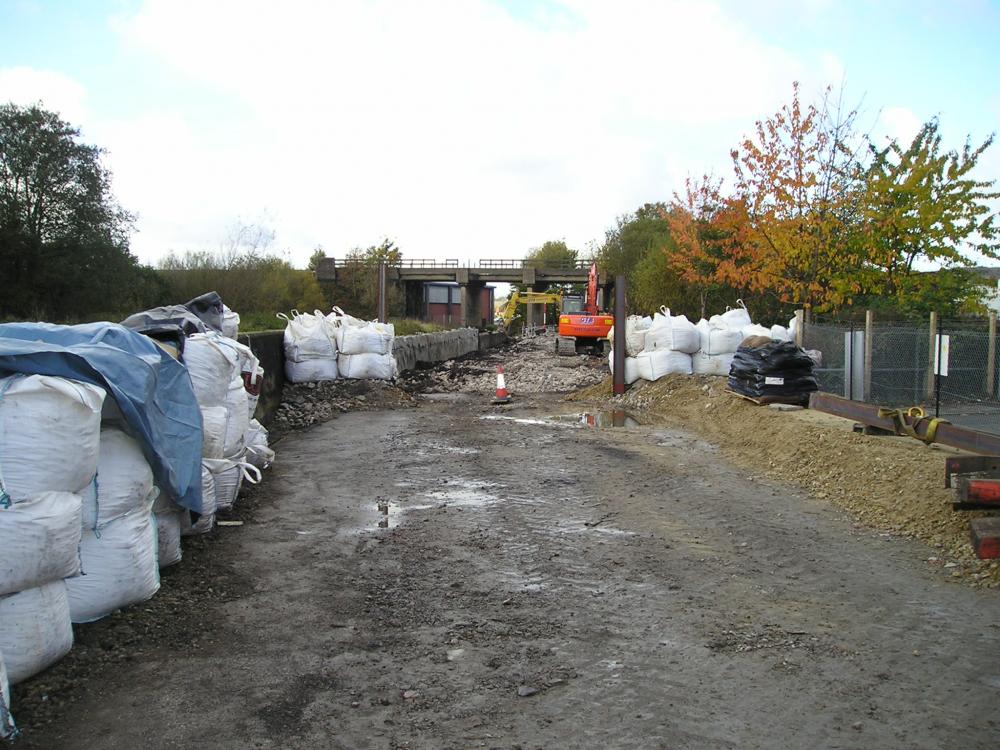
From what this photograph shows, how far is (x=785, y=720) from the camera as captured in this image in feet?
10.7

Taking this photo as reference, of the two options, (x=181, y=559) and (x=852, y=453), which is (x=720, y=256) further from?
(x=181, y=559)

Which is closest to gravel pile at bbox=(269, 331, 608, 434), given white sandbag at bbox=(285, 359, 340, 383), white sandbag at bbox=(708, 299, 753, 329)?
white sandbag at bbox=(285, 359, 340, 383)

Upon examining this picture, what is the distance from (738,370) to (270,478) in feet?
23.6

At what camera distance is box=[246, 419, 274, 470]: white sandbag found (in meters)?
8.28

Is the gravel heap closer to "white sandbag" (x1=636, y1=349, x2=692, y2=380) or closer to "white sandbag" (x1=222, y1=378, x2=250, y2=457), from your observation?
"white sandbag" (x1=636, y1=349, x2=692, y2=380)

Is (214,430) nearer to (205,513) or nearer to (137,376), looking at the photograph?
(205,513)

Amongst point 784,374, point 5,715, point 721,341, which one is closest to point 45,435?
point 5,715

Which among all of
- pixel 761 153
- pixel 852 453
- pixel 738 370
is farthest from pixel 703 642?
pixel 761 153

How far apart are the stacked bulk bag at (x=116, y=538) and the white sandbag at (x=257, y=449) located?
3706mm

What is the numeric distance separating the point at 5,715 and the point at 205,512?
290cm

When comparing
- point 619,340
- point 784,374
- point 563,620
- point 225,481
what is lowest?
point 563,620

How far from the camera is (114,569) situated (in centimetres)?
419

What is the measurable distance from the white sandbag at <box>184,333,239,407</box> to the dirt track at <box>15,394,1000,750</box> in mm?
1057

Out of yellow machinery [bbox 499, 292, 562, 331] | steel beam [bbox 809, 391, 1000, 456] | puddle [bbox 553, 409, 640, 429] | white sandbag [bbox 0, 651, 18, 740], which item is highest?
yellow machinery [bbox 499, 292, 562, 331]
